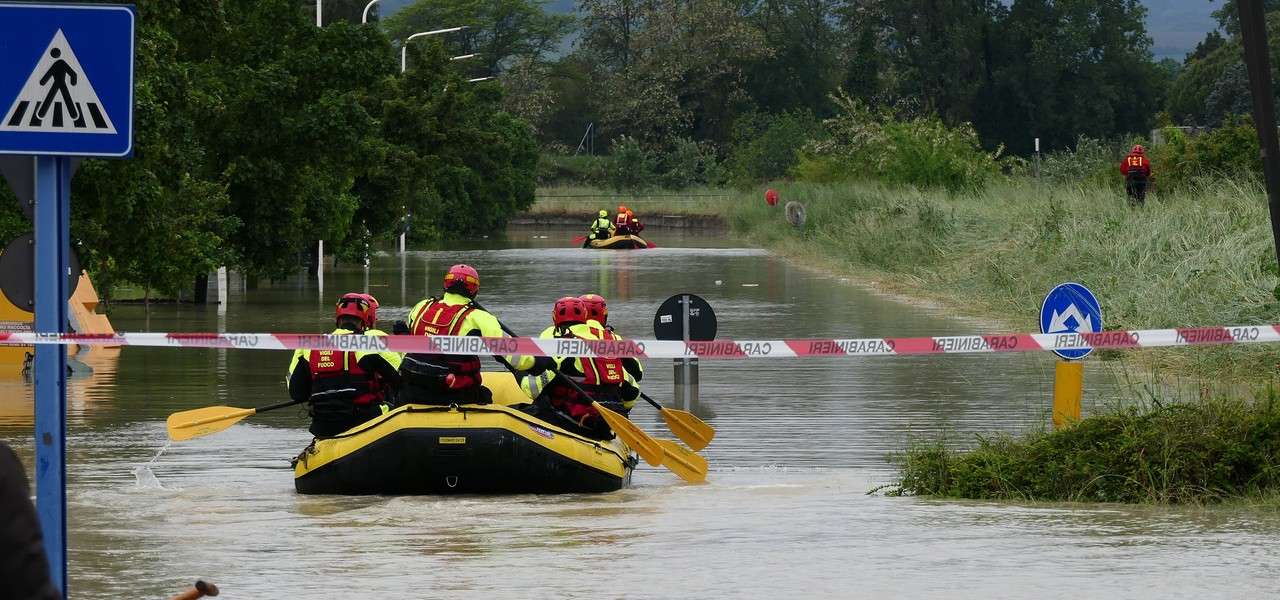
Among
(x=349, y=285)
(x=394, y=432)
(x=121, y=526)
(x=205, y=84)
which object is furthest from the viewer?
(x=349, y=285)

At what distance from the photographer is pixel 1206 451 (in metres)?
11.0

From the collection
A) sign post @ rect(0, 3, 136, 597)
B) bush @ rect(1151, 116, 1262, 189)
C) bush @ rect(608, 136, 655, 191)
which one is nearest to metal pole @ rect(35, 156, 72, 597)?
sign post @ rect(0, 3, 136, 597)

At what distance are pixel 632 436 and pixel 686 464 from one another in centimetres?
43

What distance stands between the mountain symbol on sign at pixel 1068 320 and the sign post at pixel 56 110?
25.5ft

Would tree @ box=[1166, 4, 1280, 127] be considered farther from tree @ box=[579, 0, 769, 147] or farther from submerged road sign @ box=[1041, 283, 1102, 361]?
submerged road sign @ box=[1041, 283, 1102, 361]

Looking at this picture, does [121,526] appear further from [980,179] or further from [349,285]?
[980,179]

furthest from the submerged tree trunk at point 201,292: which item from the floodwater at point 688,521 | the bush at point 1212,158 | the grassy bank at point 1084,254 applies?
the bush at point 1212,158

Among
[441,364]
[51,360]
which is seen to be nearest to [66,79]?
[51,360]

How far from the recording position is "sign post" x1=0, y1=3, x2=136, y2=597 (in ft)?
23.3

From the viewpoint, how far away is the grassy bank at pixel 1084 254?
20266mm

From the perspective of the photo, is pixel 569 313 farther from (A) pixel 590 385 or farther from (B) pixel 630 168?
(B) pixel 630 168

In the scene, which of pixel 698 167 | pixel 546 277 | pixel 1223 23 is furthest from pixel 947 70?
pixel 546 277

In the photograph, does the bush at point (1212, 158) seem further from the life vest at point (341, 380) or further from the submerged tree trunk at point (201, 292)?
the life vest at point (341, 380)

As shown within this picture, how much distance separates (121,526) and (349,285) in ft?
95.6
